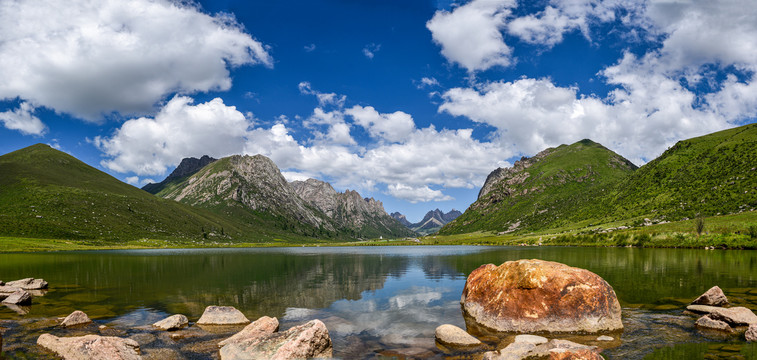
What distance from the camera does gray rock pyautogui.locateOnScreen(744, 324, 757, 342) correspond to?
780 inches

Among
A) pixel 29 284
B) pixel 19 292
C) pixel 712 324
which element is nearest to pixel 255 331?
pixel 712 324

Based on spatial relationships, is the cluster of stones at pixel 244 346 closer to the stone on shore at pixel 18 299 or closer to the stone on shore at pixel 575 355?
the stone on shore at pixel 575 355

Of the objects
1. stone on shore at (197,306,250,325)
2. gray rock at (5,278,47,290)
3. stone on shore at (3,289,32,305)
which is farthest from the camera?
gray rock at (5,278,47,290)

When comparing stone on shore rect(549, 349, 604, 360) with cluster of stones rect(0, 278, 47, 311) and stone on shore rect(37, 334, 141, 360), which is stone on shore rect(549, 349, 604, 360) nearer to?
stone on shore rect(37, 334, 141, 360)

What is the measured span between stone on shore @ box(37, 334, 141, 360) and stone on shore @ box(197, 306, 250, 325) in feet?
23.1

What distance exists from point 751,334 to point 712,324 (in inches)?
118

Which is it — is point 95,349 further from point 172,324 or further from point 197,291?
point 197,291

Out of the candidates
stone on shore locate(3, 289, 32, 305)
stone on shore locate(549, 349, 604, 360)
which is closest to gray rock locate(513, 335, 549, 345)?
stone on shore locate(549, 349, 604, 360)

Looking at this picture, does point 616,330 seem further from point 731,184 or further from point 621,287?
point 731,184

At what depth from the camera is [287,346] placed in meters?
19.1

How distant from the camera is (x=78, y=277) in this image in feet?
191

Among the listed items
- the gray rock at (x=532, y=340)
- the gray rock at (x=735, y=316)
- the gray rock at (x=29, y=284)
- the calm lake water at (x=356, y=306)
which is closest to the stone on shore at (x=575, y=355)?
the gray rock at (x=532, y=340)

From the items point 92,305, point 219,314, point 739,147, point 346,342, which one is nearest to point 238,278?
point 92,305

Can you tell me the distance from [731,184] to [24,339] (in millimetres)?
236906
